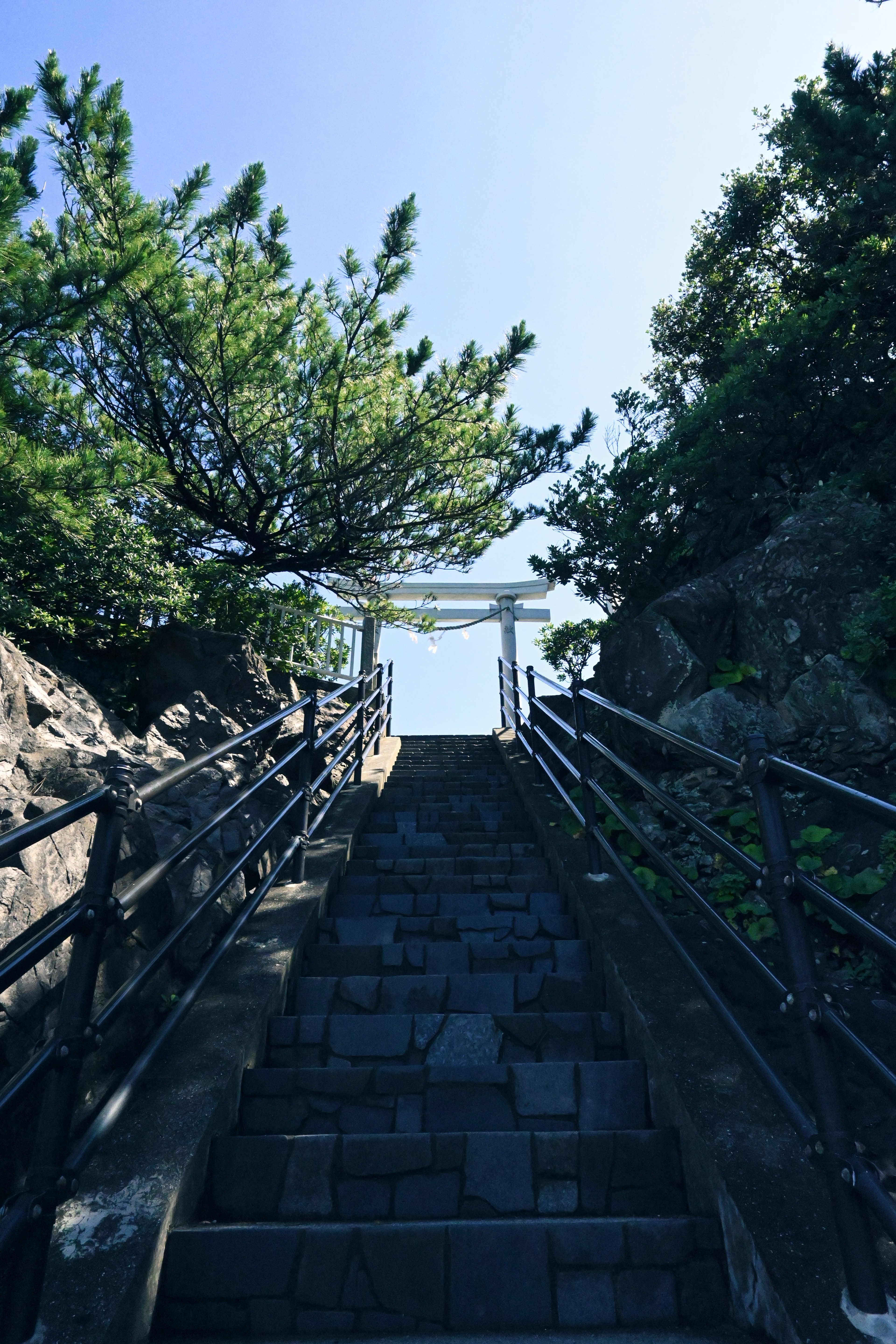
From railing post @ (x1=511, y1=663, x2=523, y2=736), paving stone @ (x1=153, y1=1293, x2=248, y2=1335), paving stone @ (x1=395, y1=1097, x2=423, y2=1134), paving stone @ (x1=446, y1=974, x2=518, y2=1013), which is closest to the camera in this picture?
paving stone @ (x1=153, y1=1293, x2=248, y2=1335)

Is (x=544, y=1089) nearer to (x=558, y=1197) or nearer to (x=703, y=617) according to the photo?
(x=558, y=1197)

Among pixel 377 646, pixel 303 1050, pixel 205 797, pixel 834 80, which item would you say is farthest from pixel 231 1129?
pixel 377 646

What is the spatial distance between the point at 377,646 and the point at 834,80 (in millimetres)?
8314

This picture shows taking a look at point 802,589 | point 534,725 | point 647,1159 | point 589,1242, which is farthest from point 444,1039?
point 802,589

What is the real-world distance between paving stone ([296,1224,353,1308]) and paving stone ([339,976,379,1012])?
960 mm

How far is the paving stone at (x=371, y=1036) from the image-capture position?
Answer: 2377mm

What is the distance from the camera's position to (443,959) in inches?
115

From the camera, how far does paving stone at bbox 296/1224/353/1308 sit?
5.18 ft

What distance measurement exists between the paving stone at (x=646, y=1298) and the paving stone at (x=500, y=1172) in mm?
306

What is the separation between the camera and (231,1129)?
81.3 inches

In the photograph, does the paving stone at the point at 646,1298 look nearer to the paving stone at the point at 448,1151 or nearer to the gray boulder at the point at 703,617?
the paving stone at the point at 448,1151

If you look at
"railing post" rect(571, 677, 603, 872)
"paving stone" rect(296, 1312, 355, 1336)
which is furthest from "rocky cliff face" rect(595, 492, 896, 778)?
"paving stone" rect(296, 1312, 355, 1336)

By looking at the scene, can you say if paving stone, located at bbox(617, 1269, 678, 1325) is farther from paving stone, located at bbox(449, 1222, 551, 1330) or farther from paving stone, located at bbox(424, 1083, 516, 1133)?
paving stone, located at bbox(424, 1083, 516, 1133)

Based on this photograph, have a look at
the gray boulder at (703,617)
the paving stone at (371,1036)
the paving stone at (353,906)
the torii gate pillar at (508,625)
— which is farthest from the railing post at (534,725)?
the torii gate pillar at (508,625)
